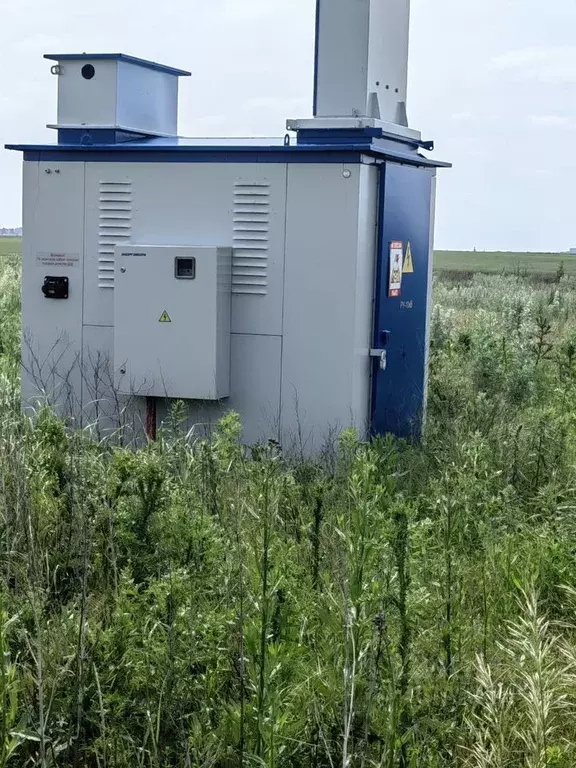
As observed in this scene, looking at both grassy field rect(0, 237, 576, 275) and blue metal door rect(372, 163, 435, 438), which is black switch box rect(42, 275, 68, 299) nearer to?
blue metal door rect(372, 163, 435, 438)

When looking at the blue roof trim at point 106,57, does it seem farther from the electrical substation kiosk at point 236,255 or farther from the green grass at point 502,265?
the green grass at point 502,265

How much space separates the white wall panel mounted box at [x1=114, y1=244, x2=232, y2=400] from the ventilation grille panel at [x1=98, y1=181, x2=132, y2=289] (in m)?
0.30

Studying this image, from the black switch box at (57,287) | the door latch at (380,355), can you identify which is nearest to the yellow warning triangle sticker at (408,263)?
the door latch at (380,355)

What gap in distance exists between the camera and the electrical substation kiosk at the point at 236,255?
795 cm

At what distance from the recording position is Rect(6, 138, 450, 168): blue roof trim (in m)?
7.83

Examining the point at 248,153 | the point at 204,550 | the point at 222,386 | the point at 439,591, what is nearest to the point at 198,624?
the point at 204,550

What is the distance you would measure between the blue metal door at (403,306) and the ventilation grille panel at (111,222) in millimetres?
1848

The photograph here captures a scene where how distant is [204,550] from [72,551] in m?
0.86

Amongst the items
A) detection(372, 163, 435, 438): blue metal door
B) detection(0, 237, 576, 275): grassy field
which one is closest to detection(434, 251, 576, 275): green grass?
detection(0, 237, 576, 275): grassy field

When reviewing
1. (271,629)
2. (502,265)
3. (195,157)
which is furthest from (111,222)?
(502,265)

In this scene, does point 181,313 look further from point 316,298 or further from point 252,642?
point 252,642

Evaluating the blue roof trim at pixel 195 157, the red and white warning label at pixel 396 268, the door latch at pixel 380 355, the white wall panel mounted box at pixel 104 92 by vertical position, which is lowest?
the door latch at pixel 380 355

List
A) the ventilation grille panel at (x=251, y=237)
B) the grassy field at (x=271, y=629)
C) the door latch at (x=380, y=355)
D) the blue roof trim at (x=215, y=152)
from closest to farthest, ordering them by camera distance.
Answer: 1. the grassy field at (x=271, y=629)
2. the blue roof trim at (x=215, y=152)
3. the ventilation grille panel at (x=251, y=237)
4. the door latch at (x=380, y=355)

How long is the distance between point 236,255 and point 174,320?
0.64 metres
